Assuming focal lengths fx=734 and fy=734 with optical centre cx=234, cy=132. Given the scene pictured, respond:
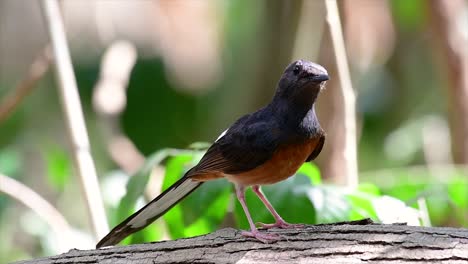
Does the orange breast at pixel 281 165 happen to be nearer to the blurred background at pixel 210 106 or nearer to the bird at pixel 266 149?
the bird at pixel 266 149

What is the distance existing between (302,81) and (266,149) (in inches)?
14.9

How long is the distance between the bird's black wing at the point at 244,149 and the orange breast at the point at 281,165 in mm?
29

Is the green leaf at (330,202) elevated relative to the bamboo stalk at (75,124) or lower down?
lower down

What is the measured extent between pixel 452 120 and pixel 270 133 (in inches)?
113

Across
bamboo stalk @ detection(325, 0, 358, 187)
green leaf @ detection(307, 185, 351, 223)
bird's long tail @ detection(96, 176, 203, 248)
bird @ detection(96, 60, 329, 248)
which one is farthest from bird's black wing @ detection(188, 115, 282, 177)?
bamboo stalk @ detection(325, 0, 358, 187)

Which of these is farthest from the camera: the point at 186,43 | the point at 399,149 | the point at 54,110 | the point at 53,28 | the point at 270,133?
the point at 186,43

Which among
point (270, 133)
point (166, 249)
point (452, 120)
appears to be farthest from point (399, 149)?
point (166, 249)

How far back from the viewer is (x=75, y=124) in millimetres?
4031

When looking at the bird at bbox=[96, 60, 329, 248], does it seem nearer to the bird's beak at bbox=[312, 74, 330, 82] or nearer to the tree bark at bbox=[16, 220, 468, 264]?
the bird's beak at bbox=[312, 74, 330, 82]

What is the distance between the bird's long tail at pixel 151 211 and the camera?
11.7ft

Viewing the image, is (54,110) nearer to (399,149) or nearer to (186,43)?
(186,43)

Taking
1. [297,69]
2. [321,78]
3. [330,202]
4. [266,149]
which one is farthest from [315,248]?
[297,69]

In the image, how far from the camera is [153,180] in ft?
19.5

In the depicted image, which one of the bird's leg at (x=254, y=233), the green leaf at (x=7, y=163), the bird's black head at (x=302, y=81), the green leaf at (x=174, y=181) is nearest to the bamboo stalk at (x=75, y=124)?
the green leaf at (x=174, y=181)
